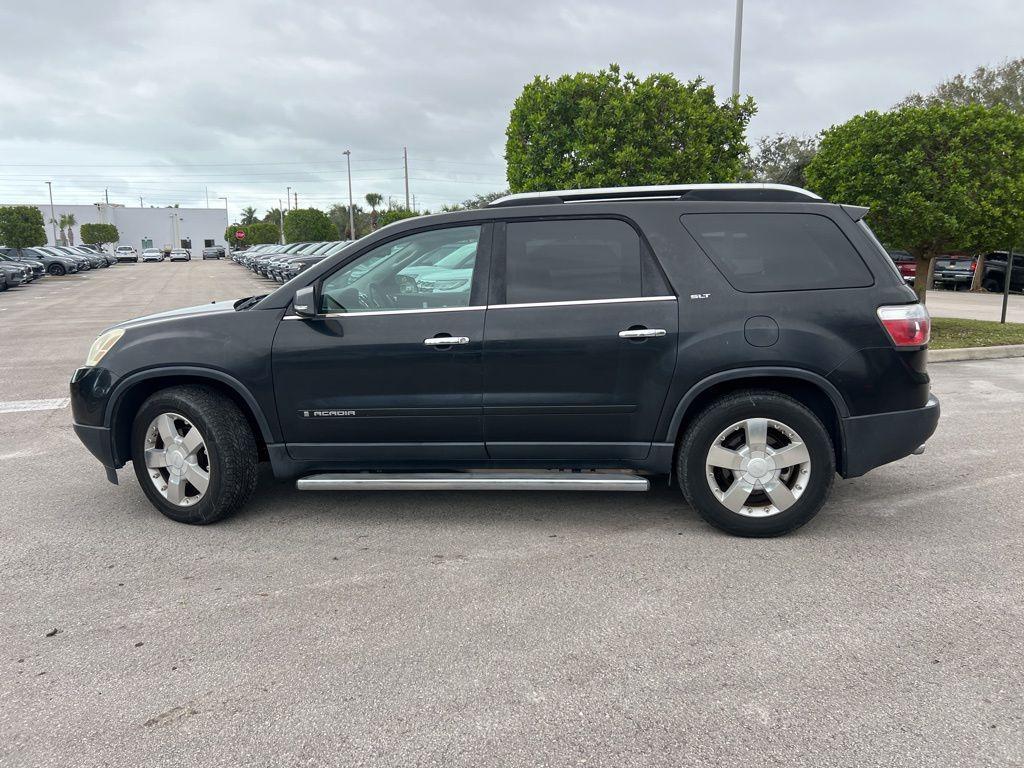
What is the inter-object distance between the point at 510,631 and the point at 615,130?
993cm

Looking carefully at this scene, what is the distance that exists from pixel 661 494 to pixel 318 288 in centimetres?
250

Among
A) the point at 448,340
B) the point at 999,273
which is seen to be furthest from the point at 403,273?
the point at 999,273

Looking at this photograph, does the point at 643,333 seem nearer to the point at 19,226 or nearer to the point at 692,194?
the point at 692,194

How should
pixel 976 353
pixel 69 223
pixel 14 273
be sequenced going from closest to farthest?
pixel 976 353, pixel 14 273, pixel 69 223

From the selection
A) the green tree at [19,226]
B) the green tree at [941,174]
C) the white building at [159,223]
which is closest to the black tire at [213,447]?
the green tree at [941,174]

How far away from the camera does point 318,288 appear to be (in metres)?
4.43

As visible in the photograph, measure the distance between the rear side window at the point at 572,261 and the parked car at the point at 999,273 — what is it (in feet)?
84.8

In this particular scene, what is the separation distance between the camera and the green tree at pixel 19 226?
5262 cm

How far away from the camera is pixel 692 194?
448 cm

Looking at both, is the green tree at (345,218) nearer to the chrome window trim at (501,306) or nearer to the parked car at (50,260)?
the parked car at (50,260)

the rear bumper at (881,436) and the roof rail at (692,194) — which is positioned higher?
the roof rail at (692,194)

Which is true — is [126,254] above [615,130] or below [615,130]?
below

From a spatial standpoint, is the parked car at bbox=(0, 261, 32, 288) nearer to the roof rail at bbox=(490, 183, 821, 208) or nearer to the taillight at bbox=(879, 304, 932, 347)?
the roof rail at bbox=(490, 183, 821, 208)

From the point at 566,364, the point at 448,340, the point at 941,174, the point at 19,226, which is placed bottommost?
the point at 566,364
